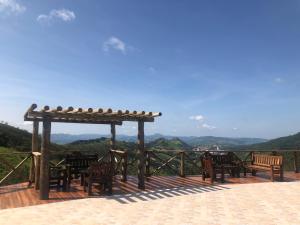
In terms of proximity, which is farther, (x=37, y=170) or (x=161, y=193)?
(x=37, y=170)

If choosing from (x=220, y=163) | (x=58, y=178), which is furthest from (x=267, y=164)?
(x=58, y=178)

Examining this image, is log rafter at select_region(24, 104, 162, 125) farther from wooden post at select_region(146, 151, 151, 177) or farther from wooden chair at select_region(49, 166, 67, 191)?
wooden post at select_region(146, 151, 151, 177)

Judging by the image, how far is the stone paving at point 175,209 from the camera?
6.73 metres

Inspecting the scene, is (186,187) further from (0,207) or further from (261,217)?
(0,207)

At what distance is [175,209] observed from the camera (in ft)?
25.2

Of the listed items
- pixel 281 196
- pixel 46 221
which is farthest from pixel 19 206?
pixel 281 196

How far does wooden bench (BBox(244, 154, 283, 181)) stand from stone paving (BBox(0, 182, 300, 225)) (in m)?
2.10

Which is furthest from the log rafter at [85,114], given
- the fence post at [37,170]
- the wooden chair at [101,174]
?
the wooden chair at [101,174]

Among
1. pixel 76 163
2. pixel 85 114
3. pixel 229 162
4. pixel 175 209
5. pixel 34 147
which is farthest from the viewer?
pixel 229 162

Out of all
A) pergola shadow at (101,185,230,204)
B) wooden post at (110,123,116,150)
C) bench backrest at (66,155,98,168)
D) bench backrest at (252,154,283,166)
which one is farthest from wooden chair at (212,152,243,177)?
bench backrest at (66,155,98,168)

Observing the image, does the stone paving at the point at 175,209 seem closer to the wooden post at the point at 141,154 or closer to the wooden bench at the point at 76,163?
the wooden post at the point at 141,154

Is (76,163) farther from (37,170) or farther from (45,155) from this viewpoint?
(45,155)

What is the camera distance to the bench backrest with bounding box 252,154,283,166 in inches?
482

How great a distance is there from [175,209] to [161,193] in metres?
1.99
